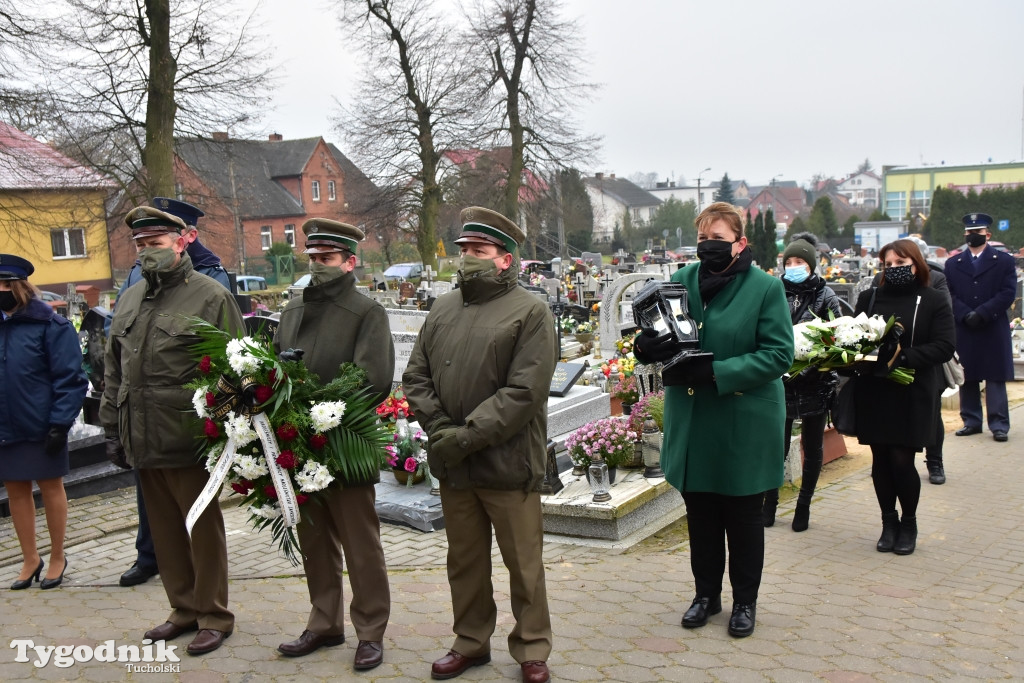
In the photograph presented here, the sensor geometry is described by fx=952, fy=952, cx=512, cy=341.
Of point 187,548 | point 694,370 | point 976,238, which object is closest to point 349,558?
point 187,548

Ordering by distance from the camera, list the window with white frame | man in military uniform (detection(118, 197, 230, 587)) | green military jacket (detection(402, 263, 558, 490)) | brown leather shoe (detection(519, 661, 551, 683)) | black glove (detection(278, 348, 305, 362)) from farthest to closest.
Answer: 1. the window with white frame
2. man in military uniform (detection(118, 197, 230, 587))
3. black glove (detection(278, 348, 305, 362))
4. brown leather shoe (detection(519, 661, 551, 683))
5. green military jacket (detection(402, 263, 558, 490))

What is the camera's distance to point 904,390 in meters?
5.54

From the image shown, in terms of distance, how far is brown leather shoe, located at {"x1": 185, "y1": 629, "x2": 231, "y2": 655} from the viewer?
4.40 meters

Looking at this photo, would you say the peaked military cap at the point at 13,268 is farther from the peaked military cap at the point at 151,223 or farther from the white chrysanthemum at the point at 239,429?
the white chrysanthemum at the point at 239,429

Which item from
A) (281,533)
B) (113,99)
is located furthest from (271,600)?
(113,99)

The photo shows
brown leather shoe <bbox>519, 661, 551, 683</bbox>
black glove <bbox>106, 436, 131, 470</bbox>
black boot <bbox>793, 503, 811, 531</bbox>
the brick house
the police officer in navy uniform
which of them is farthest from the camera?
the brick house

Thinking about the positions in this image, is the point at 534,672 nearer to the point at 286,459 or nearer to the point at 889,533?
the point at 286,459

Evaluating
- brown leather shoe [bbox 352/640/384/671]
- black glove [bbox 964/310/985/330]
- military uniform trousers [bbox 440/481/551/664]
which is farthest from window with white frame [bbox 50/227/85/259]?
military uniform trousers [bbox 440/481/551/664]

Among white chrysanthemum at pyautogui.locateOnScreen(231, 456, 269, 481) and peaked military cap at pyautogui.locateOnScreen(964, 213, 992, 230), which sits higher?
peaked military cap at pyautogui.locateOnScreen(964, 213, 992, 230)

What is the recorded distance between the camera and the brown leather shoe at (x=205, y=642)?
14.4 feet

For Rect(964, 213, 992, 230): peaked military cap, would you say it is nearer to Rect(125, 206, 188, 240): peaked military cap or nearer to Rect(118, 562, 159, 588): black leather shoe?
Rect(125, 206, 188, 240): peaked military cap

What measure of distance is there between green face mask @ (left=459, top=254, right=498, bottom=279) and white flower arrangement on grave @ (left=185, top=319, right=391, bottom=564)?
0.67 metres

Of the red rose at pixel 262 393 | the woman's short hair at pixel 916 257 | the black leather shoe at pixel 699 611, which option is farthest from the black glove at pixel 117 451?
the woman's short hair at pixel 916 257

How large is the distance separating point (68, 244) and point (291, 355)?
37848 mm
